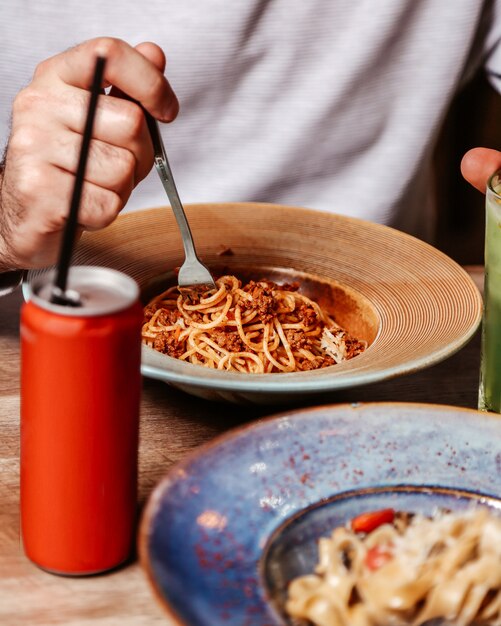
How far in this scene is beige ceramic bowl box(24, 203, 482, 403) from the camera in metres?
1.27

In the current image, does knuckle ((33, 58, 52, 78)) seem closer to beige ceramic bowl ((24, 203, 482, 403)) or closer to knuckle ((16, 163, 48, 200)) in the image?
knuckle ((16, 163, 48, 200))

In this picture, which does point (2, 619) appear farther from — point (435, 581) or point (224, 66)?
point (224, 66)

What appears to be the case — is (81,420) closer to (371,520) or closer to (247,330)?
(371,520)

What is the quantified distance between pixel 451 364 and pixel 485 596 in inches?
27.7

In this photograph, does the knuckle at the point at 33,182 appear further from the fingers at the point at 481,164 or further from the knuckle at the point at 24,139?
the fingers at the point at 481,164

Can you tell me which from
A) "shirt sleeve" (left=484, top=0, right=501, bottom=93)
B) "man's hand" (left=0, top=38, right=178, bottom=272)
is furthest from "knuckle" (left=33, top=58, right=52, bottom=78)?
"shirt sleeve" (left=484, top=0, right=501, bottom=93)

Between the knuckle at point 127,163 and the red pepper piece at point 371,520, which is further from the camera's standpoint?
the knuckle at point 127,163

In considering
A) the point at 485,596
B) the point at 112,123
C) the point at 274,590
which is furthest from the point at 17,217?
the point at 485,596

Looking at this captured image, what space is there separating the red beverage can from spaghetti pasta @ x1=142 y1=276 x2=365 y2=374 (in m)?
0.52

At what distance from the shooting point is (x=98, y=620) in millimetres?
908

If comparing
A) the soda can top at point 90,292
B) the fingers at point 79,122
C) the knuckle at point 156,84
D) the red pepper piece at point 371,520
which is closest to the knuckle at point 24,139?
the fingers at point 79,122

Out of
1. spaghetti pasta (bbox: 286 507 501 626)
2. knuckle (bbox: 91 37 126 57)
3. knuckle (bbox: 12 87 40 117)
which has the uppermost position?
knuckle (bbox: 91 37 126 57)

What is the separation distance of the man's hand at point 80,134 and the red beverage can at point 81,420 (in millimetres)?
518

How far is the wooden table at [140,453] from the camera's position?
3.01 feet
